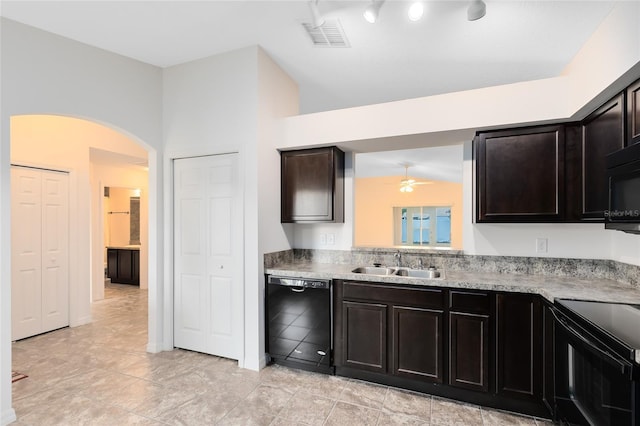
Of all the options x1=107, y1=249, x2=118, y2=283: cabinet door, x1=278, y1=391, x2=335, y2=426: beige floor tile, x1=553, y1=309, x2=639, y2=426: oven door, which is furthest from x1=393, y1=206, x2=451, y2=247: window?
x1=107, y1=249, x2=118, y2=283: cabinet door

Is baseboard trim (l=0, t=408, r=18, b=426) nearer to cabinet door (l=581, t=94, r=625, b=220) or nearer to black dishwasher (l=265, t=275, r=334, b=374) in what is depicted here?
black dishwasher (l=265, t=275, r=334, b=374)

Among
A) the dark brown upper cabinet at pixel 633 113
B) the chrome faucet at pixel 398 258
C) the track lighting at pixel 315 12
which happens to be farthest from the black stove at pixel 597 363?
the track lighting at pixel 315 12

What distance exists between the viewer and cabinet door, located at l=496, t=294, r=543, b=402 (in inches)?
85.9

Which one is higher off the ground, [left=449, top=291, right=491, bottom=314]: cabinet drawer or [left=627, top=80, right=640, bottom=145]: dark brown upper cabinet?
[left=627, top=80, right=640, bottom=145]: dark brown upper cabinet

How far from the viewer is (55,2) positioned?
2.23 meters

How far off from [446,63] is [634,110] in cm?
158

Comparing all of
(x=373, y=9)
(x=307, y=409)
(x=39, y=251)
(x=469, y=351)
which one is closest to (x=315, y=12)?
(x=373, y=9)

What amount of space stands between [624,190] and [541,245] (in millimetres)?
1071

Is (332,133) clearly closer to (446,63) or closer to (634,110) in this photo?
(446,63)

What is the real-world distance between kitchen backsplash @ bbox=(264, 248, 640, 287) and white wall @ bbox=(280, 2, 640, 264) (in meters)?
0.07

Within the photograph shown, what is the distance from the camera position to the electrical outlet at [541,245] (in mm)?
2719

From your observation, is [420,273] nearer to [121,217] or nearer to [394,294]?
[394,294]

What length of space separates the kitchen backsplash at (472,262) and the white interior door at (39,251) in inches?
119

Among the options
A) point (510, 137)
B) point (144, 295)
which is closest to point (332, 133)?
point (510, 137)
